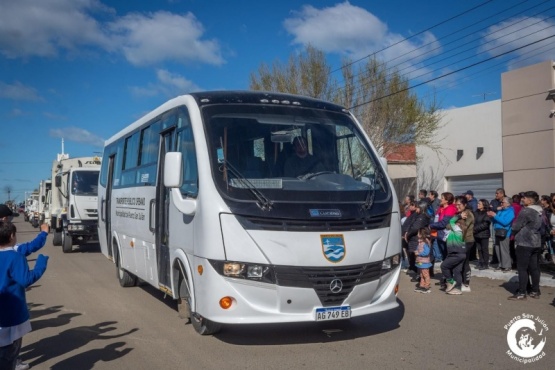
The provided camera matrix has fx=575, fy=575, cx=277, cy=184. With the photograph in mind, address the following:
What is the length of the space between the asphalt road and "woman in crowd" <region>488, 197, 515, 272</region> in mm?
1914

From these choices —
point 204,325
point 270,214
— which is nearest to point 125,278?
point 204,325

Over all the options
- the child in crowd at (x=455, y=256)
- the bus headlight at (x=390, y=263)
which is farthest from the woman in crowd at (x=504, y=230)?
the bus headlight at (x=390, y=263)

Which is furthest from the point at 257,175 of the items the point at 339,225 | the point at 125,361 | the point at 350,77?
the point at 350,77

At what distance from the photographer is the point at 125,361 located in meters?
6.38

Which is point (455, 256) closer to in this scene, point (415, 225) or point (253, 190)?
point (415, 225)

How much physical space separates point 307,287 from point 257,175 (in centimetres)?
142

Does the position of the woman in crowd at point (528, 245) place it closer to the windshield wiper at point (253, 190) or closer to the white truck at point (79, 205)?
the windshield wiper at point (253, 190)

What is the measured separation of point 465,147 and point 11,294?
2072 cm

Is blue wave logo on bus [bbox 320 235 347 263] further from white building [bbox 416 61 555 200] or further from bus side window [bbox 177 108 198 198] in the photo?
white building [bbox 416 61 555 200]

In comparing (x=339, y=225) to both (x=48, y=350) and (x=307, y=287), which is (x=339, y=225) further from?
(x=48, y=350)

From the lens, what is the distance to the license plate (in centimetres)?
632

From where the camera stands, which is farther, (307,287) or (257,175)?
(257,175)

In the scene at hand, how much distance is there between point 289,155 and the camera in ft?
23.5

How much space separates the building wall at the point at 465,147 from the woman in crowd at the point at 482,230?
29.9ft
